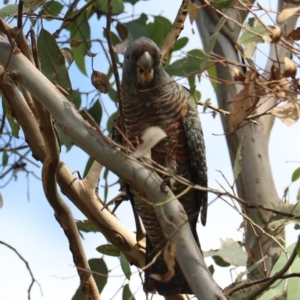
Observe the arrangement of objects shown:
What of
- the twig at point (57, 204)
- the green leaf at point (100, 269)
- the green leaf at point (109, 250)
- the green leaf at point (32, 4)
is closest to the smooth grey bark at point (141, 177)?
the twig at point (57, 204)

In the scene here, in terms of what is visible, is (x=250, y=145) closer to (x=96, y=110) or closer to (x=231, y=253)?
(x=96, y=110)

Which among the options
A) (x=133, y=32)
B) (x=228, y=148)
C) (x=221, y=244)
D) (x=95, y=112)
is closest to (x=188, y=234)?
(x=221, y=244)

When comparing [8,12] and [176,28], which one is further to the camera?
[176,28]

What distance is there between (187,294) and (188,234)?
0.90 meters

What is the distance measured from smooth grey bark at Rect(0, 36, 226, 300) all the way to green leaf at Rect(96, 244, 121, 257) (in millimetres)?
862

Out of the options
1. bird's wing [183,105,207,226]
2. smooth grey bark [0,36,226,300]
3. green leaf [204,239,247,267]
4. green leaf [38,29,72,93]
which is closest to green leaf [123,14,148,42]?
bird's wing [183,105,207,226]

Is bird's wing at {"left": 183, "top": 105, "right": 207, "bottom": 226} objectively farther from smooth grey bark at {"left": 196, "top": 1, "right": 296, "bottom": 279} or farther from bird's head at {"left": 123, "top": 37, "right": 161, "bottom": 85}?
smooth grey bark at {"left": 196, "top": 1, "right": 296, "bottom": 279}

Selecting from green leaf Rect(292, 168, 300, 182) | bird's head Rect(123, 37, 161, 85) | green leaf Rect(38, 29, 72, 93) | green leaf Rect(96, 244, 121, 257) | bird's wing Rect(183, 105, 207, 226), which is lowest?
green leaf Rect(292, 168, 300, 182)

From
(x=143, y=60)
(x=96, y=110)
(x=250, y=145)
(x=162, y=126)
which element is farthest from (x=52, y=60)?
(x=250, y=145)

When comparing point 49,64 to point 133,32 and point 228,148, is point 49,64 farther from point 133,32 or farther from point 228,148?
point 228,148

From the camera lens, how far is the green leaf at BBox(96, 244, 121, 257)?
6.88 feet

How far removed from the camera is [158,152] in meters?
2.01

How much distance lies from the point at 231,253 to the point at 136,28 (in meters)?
1.17

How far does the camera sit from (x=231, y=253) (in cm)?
190
